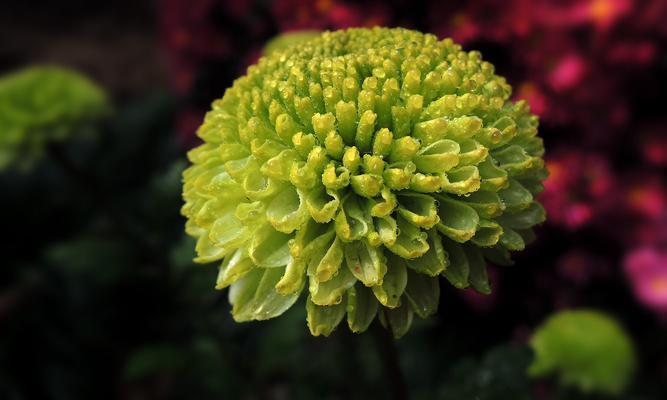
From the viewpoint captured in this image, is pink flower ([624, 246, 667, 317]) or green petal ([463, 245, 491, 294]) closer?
green petal ([463, 245, 491, 294])

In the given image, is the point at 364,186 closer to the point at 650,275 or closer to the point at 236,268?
the point at 236,268

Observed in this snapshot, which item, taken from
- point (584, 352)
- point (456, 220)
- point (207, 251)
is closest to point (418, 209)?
point (456, 220)

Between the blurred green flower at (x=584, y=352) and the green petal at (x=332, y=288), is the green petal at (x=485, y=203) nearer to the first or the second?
the green petal at (x=332, y=288)

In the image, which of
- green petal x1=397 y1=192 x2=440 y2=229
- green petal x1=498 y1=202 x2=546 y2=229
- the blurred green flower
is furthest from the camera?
the blurred green flower

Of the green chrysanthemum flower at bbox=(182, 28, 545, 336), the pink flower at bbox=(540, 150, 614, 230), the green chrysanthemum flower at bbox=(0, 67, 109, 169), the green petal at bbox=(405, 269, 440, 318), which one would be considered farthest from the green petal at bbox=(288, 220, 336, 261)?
the pink flower at bbox=(540, 150, 614, 230)

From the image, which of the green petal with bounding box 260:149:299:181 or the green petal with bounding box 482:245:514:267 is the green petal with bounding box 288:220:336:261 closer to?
Answer: the green petal with bounding box 260:149:299:181

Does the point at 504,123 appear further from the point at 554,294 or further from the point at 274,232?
the point at 554,294
